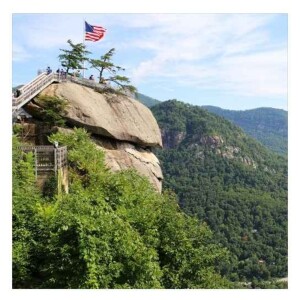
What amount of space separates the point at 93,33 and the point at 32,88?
148 inches

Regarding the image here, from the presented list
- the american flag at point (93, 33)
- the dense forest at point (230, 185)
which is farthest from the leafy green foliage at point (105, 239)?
the dense forest at point (230, 185)

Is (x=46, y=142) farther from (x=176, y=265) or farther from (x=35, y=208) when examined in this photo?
(x=176, y=265)

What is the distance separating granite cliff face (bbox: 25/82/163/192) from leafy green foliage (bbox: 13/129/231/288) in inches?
99.8

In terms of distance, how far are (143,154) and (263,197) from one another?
58.1 metres

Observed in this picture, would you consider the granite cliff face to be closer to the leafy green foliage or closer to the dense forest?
the leafy green foliage

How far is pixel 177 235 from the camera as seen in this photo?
12445 mm

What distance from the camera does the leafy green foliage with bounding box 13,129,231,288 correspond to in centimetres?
945

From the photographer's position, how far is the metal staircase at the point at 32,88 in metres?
15.7

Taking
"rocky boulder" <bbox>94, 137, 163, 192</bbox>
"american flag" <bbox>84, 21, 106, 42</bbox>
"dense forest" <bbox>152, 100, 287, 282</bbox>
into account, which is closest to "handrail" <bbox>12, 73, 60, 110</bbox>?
"american flag" <bbox>84, 21, 106, 42</bbox>

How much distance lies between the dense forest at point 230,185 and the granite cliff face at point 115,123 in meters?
26.6

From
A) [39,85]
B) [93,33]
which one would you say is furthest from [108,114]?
[93,33]

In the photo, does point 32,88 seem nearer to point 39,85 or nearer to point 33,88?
point 33,88

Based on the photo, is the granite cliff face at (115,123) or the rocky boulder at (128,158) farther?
the rocky boulder at (128,158)

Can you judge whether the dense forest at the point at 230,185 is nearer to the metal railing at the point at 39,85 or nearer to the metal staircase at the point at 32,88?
the metal railing at the point at 39,85
